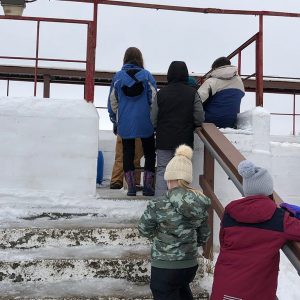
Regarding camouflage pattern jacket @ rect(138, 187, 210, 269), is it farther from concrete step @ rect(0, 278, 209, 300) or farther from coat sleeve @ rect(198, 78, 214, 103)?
coat sleeve @ rect(198, 78, 214, 103)

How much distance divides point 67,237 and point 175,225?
3.80 ft

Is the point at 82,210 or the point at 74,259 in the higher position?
the point at 82,210

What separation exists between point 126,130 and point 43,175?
0.95 m

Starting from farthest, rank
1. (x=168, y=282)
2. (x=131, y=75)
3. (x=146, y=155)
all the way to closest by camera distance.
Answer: (x=146, y=155) → (x=131, y=75) → (x=168, y=282)

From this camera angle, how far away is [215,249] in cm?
404

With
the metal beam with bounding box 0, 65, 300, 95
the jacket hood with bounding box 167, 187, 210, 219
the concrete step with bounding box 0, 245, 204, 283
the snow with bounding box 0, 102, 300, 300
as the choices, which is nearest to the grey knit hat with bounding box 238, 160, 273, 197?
the jacket hood with bounding box 167, 187, 210, 219

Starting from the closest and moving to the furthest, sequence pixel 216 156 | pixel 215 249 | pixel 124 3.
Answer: pixel 216 156
pixel 215 249
pixel 124 3

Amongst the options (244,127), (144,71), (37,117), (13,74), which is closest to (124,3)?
(144,71)

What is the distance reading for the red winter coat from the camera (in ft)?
7.57

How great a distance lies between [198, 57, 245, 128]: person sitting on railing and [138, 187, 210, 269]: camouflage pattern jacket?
6.55 ft

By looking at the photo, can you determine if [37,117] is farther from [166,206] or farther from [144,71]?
[166,206]

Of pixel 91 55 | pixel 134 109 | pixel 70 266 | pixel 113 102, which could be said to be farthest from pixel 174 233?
pixel 91 55

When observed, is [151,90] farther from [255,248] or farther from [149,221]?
[255,248]

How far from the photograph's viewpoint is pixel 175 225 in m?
2.88
